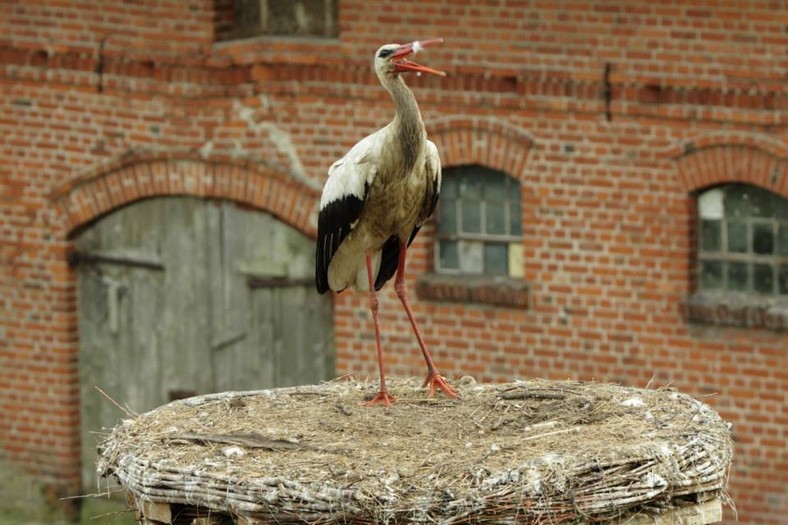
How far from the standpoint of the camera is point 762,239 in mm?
12641

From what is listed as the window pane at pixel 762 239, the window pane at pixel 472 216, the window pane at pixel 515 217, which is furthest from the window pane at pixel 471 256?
the window pane at pixel 762 239

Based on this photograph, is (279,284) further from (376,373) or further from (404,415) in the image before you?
(404,415)

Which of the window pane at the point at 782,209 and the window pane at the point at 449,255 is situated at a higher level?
the window pane at the point at 782,209

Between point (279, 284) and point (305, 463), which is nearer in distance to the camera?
point (305, 463)

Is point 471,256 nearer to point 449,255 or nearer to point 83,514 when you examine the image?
point 449,255

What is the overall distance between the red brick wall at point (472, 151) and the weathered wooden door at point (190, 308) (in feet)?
0.64

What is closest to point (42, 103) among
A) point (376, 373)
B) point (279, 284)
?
point (279, 284)

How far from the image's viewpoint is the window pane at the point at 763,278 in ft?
41.4

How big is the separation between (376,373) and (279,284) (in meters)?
1.12

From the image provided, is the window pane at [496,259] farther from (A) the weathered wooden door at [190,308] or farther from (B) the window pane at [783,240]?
(B) the window pane at [783,240]

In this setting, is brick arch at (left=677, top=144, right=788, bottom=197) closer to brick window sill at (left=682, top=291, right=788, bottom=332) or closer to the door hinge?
brick window sill at (left=682, top=291, right=788, bottom=332)

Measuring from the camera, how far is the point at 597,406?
8.59m

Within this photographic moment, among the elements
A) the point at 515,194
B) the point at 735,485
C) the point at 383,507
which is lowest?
the point at 735,485

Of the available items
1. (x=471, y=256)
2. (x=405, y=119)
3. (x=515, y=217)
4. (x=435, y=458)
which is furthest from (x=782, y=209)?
(x=435, y=458)
